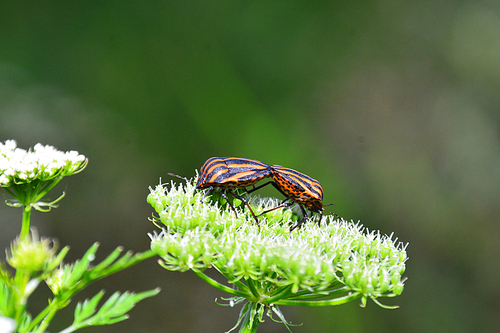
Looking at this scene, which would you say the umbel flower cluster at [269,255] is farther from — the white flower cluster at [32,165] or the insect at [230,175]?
the white flower cluster at [32,165]

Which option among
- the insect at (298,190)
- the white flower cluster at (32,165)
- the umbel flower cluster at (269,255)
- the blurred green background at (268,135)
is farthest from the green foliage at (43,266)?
the blurred green background at (268,135)

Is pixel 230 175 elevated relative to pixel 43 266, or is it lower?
lower

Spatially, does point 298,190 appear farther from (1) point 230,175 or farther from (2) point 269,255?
(2) point 269,255

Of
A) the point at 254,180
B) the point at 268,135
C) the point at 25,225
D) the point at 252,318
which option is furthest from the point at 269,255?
Answer: the point at 268,135

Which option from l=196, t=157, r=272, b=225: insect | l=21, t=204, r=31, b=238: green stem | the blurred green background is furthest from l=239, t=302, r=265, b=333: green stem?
the blurred green background

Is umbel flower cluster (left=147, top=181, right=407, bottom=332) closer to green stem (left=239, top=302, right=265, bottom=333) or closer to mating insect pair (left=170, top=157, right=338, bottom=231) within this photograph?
green stem (left=239, top=302, right=265, bottom=333)

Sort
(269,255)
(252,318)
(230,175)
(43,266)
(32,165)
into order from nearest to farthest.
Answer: (43,266) → (32,165) → (269,255) → (252,318) → (230,175)

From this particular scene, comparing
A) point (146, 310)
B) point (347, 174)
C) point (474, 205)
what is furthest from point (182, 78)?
point (474, 205)
